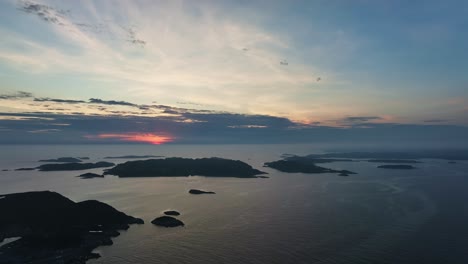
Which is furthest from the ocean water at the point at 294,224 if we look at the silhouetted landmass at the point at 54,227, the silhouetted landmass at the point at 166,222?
the silhouetted landmass at the point at 54,227

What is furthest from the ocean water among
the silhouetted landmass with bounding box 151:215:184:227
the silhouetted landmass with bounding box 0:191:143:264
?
the silhouetted landmass with bounding box 0:191:143:264

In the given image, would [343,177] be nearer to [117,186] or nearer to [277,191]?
[277,191]

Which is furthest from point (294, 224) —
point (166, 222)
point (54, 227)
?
point (54, 227)

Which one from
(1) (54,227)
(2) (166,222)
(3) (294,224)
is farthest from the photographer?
(3) (294,224)

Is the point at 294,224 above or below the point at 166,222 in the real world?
above

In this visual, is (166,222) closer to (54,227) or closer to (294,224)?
(54,227)

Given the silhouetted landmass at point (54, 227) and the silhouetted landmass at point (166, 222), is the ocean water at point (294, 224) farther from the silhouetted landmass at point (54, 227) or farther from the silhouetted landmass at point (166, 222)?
the silhouetted landmass at point (54, 227)

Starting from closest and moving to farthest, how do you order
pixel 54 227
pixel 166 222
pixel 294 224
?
pixel 54 227 → pixel 166 222 → pixel 294 224

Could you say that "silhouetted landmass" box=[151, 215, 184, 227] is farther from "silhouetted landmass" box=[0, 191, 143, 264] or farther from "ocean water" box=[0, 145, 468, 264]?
"silhouetted landmass" box=[0, 191, 143, 264]

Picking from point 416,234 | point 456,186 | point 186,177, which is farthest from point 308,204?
point 186,177
